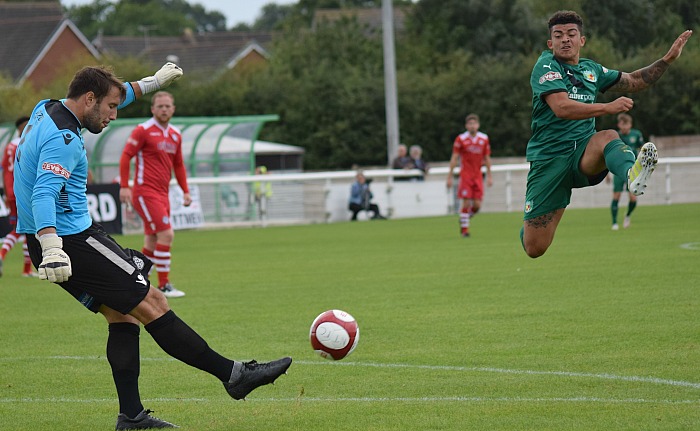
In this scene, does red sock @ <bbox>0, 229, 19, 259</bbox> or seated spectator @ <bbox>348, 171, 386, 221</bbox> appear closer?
red sock @ <bbox>0, 229, 19, 259</bbox>

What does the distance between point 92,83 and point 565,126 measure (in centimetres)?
393

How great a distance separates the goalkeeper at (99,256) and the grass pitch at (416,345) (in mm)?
308

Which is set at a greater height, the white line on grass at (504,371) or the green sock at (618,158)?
the green sock at (618,158)

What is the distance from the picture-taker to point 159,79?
22.5ft

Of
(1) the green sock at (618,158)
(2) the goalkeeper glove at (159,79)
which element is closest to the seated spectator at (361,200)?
A: (1) the green sock at (618,158)

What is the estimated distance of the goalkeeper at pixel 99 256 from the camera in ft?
19.0

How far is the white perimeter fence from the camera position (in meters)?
28.2

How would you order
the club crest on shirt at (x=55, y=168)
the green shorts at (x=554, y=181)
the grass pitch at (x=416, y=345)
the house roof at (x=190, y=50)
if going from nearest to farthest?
the club crest on shirt at (x=55, y=168)
the grass pitch at (x=416, y=345)
the green shorts at (x=554, y=181)
the house roof at (x=190, y=50)

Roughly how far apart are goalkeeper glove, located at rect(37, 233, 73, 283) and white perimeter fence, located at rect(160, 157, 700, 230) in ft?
71.0

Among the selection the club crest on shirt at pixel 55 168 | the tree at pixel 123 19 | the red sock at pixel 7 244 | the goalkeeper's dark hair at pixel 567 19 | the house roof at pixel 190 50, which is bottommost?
the red sock at pixel 7 244

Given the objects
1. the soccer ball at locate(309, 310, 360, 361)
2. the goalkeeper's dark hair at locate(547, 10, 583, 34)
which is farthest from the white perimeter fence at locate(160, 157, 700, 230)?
the soccer ball at locate(309, 310, 360, 361)

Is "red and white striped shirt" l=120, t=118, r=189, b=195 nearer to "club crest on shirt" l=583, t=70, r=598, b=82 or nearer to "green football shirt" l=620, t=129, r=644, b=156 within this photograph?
"club crest on shirt" l=583, t=70, r=598, b=82

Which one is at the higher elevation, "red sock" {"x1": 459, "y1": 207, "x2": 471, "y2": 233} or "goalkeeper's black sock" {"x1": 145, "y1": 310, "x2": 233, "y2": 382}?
"goalkeeper's black sock" {"x1": 145, "y1": 310, "x2": 233, "y2": 382}

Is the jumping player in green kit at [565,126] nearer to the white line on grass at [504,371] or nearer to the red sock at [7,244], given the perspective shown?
the white line on grass at [504,371]
